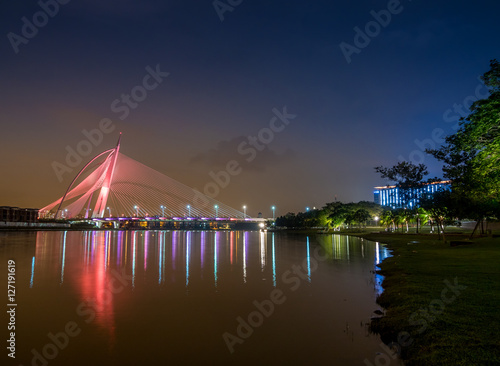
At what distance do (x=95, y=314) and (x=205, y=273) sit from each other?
38.8 ft

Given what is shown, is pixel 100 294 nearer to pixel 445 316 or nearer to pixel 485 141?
pixel 445 316

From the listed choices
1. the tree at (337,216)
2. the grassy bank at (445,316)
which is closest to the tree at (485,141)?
the grassy bank at (445,316)

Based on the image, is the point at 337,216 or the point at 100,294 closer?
the point at 100,294

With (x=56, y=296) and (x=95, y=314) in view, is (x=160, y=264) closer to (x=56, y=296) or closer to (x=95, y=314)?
(x=56, y=296)
